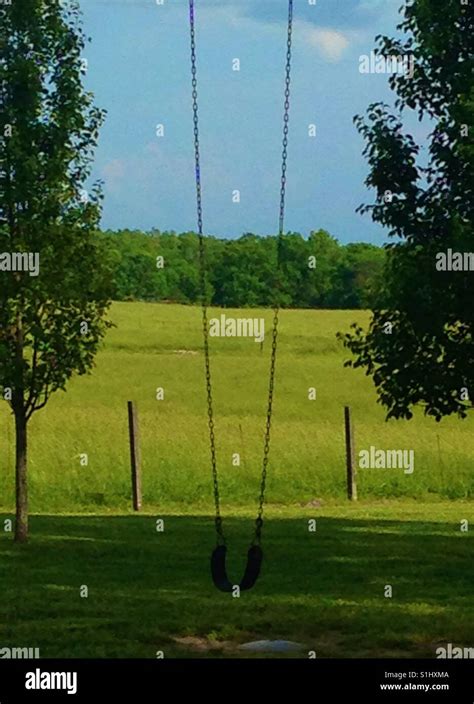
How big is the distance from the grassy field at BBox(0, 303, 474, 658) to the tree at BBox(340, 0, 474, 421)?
7.92 feet

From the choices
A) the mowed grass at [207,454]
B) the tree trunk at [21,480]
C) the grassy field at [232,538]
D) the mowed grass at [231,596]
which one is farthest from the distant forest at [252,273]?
the tree trunk at [21,480]

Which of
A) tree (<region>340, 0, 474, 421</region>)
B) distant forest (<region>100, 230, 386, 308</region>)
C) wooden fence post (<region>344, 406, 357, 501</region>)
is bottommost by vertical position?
wooden fence post (<region>344, 406, 357, 501</region>)

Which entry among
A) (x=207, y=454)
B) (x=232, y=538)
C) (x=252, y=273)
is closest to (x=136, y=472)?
(x=207, y=454)

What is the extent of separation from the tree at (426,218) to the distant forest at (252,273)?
7487 centimetres

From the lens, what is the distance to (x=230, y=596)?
16484 millimetres

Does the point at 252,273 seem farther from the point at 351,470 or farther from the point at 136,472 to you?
the point at 136,472

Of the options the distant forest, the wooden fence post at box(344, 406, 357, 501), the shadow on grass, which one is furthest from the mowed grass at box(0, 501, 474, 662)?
the distant forest

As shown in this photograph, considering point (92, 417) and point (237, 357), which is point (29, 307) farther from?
point (237, 357)

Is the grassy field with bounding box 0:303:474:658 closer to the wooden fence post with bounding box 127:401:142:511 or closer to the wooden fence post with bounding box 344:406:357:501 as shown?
the wooden fence post with bounding box 344:406:357:501

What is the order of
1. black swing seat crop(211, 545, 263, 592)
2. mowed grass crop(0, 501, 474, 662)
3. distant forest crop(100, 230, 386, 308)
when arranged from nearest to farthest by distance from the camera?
black swing seat crop(211, 545, 263, 592) < mowed grass crop(0, 501, 474, 662) < distant forest crop(100, 230, 386, 308)

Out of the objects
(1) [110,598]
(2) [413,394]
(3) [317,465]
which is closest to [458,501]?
(3) [317,465]

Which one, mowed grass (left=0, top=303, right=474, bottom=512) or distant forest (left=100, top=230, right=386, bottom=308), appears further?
distant forest (left=100, top=230, right=386, bottom=308)

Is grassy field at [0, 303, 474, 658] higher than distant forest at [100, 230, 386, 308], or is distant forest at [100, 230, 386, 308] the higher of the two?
distant forest at [100, 230, 386, 308]

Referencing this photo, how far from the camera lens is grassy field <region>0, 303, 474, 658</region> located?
47.2ft
